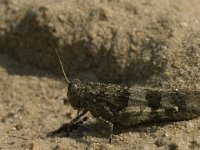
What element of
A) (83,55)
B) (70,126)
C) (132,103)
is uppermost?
(132,103)

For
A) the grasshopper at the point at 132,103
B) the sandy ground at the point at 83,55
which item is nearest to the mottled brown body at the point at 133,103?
the grasshopper at the point at 132,103

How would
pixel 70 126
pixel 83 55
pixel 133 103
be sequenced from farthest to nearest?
pixel 83 55
pixel 70 126
pixel 133 103

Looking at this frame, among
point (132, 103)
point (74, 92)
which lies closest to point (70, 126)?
point (74, 92)

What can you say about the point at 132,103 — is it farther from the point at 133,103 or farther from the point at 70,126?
the point at 70,126

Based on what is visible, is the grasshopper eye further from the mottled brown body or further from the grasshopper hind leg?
the grasshopper hind leg

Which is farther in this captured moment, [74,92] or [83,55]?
[83,55]

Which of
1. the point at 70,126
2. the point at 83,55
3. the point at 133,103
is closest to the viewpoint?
the point at 133,103

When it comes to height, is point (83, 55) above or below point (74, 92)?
below

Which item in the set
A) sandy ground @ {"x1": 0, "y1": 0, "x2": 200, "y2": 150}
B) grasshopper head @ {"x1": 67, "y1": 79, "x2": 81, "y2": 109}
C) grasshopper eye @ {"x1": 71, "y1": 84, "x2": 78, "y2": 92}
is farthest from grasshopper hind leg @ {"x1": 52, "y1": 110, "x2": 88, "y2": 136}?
grasshopper eye @ {"x1": 71, "y1": 84, "x2": 78, "y2": 92}

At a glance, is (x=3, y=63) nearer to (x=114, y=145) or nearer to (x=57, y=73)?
(x=57, y=73)
